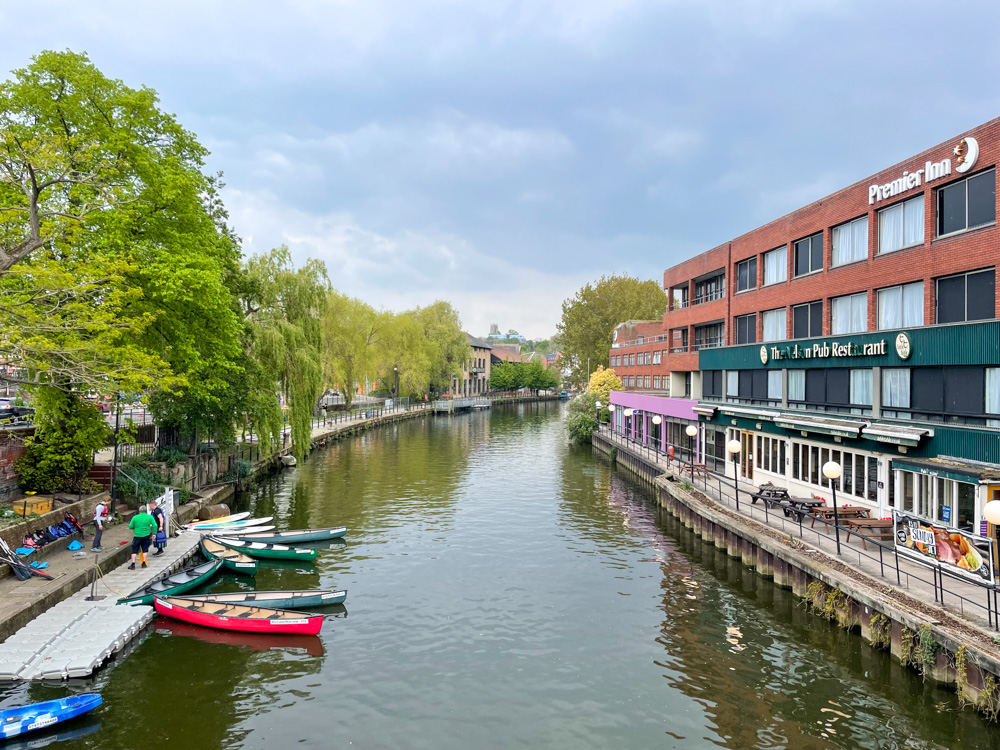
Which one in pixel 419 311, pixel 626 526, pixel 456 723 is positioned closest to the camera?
Result: pixel 456 723

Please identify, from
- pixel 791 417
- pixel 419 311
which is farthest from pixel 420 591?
pixel 419 311

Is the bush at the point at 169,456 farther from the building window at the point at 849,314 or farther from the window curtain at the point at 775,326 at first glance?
the building window at the point at 849,314

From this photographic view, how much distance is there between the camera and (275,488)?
129ft

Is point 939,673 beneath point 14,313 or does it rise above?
beneath

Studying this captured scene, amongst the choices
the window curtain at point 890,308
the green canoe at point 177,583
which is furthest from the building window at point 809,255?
the green canoe at point 177,583

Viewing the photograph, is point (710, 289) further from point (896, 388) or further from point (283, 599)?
point (283, 599)

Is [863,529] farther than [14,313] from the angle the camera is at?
Yes

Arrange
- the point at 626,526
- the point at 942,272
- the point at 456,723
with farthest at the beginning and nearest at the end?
the point at 626,526, the point at 942,272, the point at 456,723

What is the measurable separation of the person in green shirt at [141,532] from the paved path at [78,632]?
80 centimetres

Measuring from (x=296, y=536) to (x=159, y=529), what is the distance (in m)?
5.57

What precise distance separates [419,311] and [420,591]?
101 m

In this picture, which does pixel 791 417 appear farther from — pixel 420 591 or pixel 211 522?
pixel 211 522

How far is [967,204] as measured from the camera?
65.8ft

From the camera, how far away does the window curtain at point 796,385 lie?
28.9 m
